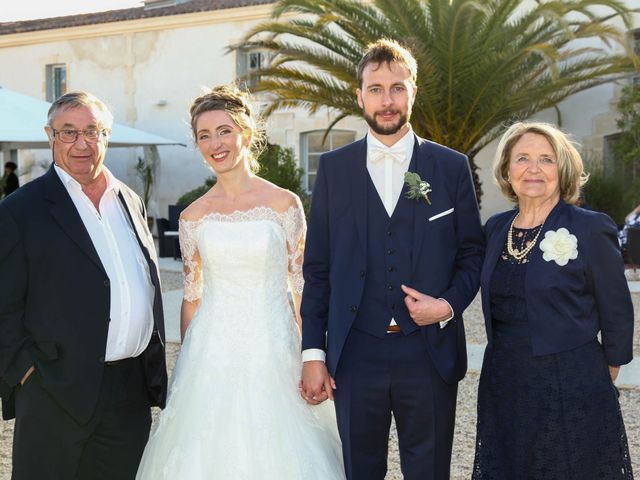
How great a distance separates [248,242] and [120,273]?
22.4 inches

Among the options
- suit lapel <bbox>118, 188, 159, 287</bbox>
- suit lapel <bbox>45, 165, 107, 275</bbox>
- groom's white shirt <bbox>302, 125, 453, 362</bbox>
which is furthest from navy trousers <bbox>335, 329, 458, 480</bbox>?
suit lapel <bbox>45, 165, 107, 275</bbox>

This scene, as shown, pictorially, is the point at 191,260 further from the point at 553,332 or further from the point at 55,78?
the point at 55,78

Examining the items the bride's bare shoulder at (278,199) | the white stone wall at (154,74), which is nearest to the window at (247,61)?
the white stone wall at (154,74)

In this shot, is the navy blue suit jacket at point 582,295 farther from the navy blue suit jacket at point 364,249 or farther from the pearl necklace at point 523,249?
the navy blue suit jacket at point 364,249

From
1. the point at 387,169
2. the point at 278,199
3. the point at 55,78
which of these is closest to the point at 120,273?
the point at 278,199

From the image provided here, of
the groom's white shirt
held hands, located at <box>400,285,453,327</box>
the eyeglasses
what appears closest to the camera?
held hands, located at <box>400,285,453,327</box>

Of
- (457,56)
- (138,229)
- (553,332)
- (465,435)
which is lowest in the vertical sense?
(465,435)

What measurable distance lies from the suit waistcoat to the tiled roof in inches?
662

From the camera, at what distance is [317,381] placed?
3133mm

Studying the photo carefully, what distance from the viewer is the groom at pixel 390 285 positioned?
3.00 metres

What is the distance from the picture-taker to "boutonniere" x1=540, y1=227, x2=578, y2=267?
299 centimetres

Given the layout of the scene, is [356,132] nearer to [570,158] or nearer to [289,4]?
[289,4]

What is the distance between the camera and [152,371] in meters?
3.38

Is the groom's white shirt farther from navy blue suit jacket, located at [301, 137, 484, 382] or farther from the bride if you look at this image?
the bride
